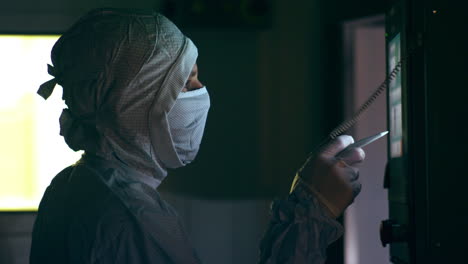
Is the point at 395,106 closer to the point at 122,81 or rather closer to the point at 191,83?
the point at 191,83

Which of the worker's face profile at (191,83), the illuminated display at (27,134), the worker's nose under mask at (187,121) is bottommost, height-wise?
the illuminated display at (27,134)

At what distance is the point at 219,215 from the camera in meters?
3.55

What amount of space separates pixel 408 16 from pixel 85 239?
69 centimetres

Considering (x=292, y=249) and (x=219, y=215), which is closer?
(x=292, y=249)

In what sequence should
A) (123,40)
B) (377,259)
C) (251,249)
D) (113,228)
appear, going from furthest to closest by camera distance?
(251,249) → (377,259) → (123,40) → (113,228)

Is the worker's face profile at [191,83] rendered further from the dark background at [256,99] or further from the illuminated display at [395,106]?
the dark background at [256,99]

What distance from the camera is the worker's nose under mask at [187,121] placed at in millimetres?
1316

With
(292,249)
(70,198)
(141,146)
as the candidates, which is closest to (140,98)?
(141,146)

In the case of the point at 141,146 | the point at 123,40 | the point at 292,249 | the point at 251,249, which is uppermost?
the point at 123,40

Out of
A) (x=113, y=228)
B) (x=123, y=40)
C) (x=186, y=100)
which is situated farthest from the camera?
(x=186, y=100)

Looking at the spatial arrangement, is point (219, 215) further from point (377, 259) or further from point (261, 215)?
point (377, 259)

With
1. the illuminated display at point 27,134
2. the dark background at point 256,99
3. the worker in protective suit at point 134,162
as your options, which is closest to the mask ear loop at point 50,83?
the worker in protective suit at point 134,162

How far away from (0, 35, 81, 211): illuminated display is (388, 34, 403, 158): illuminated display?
2293mm

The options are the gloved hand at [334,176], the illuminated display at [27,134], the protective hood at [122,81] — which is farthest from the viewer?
the illuminated display at [27,134]
